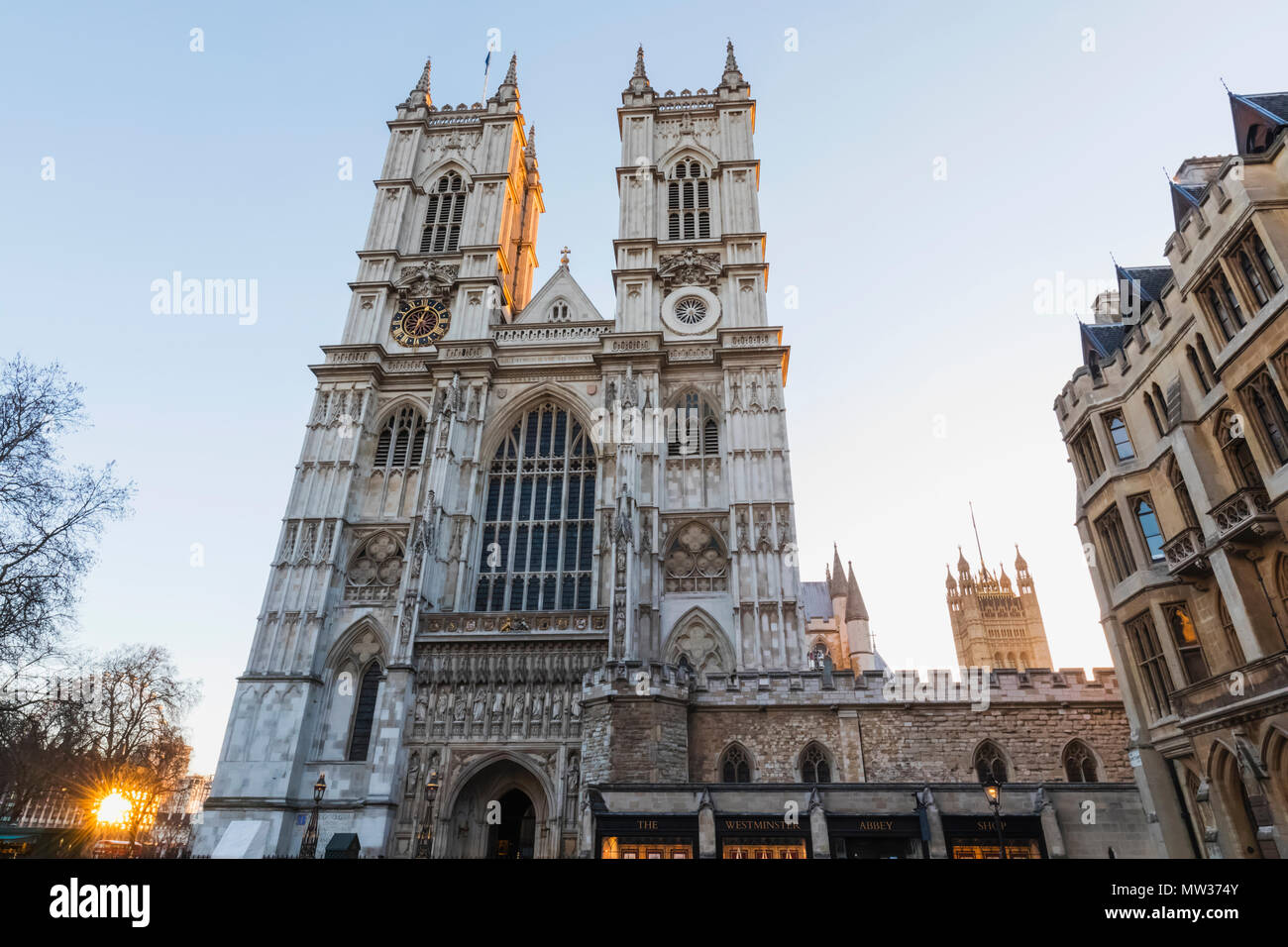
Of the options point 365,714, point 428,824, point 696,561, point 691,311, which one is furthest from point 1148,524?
point 365,714

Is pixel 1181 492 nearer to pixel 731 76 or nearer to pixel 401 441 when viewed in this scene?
pixel 401 441

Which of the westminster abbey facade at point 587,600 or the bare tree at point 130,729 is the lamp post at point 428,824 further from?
the bare tree at point 130,729

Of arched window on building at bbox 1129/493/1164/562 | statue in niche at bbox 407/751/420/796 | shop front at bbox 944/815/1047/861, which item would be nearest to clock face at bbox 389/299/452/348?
statue in niche at bbox 407/751/420/796

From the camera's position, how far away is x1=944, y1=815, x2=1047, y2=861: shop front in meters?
15.5

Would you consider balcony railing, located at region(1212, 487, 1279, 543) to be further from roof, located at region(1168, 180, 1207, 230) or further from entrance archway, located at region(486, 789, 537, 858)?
entrance archway, located at region(486, 789, 537, 858)

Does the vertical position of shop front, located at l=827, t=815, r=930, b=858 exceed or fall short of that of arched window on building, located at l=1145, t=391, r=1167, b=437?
it falls short

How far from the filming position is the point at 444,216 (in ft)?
131

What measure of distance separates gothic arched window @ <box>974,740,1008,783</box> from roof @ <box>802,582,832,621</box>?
133 ft

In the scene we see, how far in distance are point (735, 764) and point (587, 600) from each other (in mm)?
10544

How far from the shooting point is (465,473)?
31125mm

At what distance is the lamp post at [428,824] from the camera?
23.1 meters

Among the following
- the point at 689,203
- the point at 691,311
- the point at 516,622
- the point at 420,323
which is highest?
the point at 689,203
